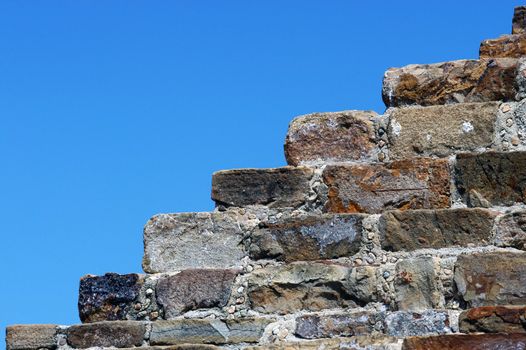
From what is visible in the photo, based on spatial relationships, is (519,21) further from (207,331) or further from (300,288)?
(207,331)

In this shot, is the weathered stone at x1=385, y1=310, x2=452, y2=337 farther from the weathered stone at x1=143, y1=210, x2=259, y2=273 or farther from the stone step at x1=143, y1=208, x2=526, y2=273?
the weathered stone at x1=143, y1=210, x2=259, y2=273

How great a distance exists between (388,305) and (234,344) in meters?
0.62

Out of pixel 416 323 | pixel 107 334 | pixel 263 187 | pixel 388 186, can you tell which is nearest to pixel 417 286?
pixel 416 323

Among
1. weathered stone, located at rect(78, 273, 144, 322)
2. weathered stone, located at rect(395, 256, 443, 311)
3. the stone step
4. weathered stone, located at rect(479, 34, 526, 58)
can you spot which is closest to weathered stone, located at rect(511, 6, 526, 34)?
weathered stone, located at rect(479, 34, 526, 58)

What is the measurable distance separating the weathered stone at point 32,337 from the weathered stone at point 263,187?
89cm

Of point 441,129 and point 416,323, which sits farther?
point 441,129

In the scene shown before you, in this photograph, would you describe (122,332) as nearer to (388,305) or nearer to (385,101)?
(388,305)

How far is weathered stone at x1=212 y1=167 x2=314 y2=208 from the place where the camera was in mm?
5141

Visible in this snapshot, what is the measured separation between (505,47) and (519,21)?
0.99 feet

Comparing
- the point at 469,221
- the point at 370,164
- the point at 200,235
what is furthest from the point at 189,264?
the point at 469,221

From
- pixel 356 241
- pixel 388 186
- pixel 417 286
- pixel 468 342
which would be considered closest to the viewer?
pixel 468 342

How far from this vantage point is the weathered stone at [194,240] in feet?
16.8

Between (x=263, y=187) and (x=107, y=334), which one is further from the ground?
(x=263, y=187)

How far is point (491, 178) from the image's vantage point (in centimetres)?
486
